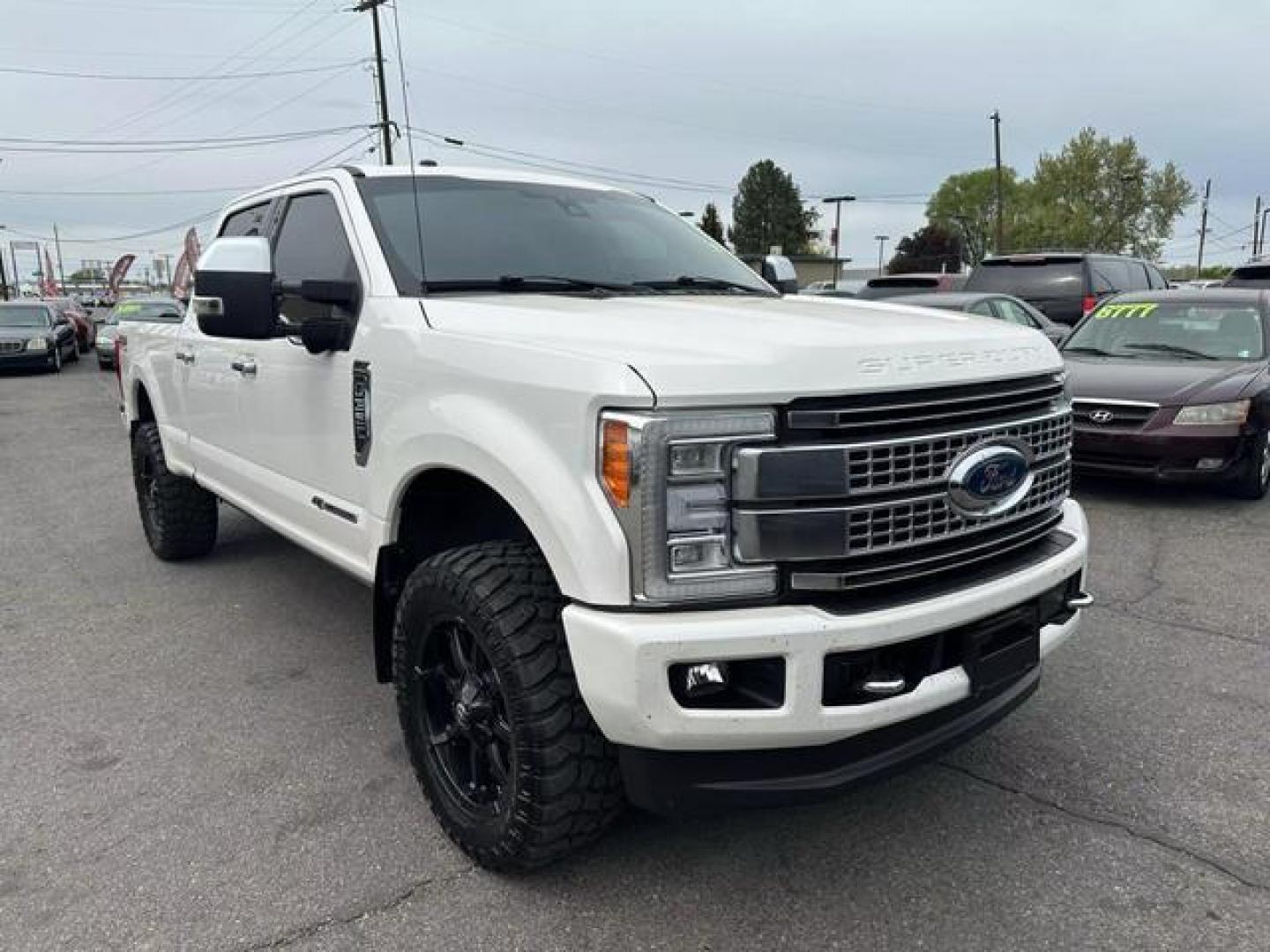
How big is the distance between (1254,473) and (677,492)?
645 cm

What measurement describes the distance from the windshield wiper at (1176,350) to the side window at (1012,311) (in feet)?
6.23

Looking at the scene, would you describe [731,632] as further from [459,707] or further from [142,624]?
[142,624]

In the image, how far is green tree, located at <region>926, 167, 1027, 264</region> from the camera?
8256cm

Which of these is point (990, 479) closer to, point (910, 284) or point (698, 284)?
point (698, 284)

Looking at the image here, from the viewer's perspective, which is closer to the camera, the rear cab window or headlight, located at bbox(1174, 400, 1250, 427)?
headlight, located at bbox(1174, 400, 1250, 427)

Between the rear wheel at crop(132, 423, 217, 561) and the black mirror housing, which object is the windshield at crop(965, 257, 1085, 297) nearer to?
the rear wheel at crop(132, 423, 217, 561)

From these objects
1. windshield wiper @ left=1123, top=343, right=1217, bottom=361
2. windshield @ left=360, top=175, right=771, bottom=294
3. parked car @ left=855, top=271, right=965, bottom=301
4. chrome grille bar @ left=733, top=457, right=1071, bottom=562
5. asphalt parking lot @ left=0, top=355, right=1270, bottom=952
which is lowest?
asphalt parking lot @ left=0, top=355, right=1270, bottom=952

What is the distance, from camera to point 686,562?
215cm

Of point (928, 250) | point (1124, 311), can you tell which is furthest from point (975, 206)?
point (1124, 311)

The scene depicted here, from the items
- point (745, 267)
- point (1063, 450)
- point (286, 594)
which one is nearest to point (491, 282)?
point (745, 267)

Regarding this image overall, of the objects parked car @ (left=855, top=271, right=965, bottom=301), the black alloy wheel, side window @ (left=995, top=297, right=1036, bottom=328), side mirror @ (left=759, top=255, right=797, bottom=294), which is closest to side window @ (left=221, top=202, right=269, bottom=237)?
side mirror @ (left=759, top=255, right=797, bottom=294)

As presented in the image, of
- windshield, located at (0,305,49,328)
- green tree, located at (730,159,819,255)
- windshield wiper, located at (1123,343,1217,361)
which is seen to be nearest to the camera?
windshield wiper, located at (1123,343,1217,361)

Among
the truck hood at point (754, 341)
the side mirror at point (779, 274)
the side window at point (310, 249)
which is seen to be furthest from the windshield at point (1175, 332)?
the side window at point (310, 249)

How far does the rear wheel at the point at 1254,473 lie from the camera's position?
22.5 ft
